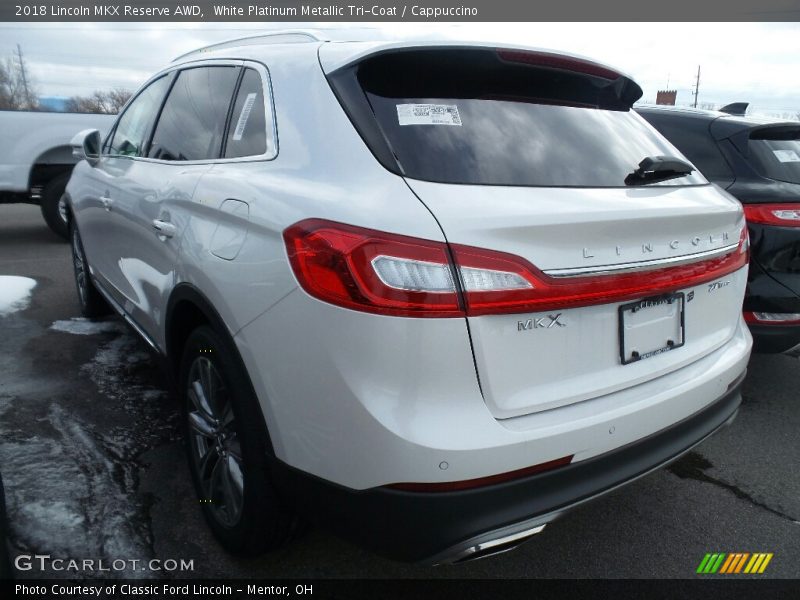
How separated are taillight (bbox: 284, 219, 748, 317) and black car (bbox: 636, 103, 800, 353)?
7.33 feet

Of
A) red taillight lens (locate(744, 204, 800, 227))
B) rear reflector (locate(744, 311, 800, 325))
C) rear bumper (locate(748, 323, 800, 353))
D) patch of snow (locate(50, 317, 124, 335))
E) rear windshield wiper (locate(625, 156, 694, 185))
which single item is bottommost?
patch of snow (locate(50, 317, 124, 335))

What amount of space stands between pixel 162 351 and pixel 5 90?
6.61 meters

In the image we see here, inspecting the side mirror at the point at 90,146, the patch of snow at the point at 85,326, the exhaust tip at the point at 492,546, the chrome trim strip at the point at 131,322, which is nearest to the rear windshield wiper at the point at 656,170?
the exhaust tip at the point at 492,546

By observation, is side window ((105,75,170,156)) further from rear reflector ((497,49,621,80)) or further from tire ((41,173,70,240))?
tire ((41,173,70,240))

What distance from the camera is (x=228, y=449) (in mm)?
2275

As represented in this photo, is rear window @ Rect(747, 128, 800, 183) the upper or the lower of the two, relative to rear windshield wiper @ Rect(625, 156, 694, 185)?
lower

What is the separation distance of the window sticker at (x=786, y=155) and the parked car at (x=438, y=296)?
1641 millimetres

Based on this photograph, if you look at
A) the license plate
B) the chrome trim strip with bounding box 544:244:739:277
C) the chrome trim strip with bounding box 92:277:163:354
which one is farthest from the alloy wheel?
the license plate

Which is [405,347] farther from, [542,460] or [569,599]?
[569,599]

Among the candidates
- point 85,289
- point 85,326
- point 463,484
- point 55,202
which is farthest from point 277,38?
point 55,202

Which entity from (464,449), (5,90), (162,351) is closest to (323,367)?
(464,449)

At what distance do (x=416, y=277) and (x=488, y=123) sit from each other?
671mm

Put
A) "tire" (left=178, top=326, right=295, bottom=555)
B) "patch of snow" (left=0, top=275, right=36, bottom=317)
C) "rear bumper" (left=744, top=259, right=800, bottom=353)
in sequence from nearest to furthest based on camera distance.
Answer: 1. "tire" (left=178, top=326, right=295, bottom=555)
2. "rear bumper" (left=744, top=259, right=800, bottom=353)
3. "patch of snow" (left=0, top=275, right=36, bottom=317)

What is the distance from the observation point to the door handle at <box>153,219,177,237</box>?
8.31 feet
